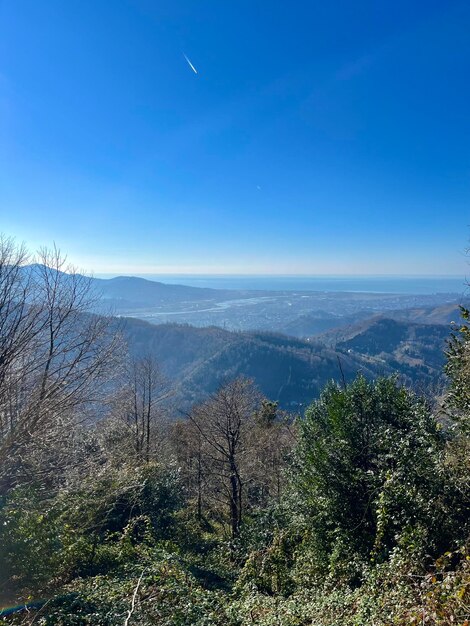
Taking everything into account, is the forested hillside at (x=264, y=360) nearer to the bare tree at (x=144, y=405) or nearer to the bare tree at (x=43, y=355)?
the bare tree at (x=144, y=405)

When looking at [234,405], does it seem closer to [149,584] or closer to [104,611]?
[149,584]

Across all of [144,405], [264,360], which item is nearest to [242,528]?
[144,405]

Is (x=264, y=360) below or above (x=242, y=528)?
below

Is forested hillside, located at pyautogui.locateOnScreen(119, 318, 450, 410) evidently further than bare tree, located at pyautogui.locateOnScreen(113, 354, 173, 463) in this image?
Yes

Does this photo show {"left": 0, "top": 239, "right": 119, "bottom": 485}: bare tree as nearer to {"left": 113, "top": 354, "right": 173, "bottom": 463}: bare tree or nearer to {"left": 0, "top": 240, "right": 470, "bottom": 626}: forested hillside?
{"left": 0, "top": 240, "right": 470, "bottom": 626}: forested hillside

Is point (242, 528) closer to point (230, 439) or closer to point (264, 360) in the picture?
point (230, 439)

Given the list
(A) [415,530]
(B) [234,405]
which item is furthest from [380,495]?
(B) [234,405]

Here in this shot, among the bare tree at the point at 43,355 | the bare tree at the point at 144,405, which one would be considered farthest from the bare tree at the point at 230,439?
the bare tree at the point at 43,355

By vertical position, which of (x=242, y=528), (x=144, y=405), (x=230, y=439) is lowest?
(x=242, y=528)

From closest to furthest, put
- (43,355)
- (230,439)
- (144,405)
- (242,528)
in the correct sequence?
(43,355), (242,528), (230,439), (144,405)

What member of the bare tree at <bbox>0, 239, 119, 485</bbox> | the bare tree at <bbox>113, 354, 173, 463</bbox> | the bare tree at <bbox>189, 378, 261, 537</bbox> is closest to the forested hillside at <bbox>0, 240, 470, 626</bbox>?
the bare tree at <bbox>0, 239, 119, 485</bbox>

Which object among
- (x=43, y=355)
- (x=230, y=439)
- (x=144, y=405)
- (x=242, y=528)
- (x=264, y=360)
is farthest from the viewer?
(x=264, y=360)
